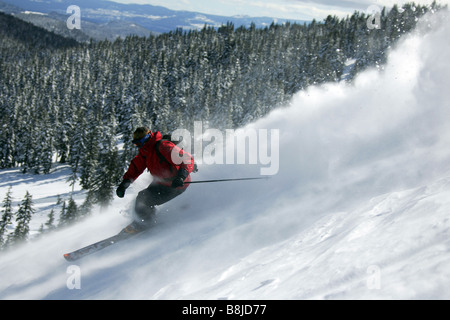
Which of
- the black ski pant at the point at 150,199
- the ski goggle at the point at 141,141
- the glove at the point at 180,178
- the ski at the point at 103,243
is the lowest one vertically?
the ski at the point at 103,243

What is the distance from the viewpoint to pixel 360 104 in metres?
8.65

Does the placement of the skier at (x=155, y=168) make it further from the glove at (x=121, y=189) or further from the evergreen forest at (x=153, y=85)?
the evergreen forest at (x=153, y=85)

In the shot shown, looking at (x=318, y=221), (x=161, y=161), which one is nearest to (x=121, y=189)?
(x=161, y=161)

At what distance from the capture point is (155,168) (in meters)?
7.01

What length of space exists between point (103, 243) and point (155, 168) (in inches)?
71.6

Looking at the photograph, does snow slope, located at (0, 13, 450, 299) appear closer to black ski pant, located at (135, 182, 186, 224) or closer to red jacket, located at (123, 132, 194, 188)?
black ski pant, located at (135, 182, 186, 224)

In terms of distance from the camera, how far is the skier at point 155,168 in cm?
679

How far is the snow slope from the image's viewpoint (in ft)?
11.7

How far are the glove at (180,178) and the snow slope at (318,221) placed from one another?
0.88 m

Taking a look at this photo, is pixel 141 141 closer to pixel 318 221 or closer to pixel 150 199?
pixel 150 199

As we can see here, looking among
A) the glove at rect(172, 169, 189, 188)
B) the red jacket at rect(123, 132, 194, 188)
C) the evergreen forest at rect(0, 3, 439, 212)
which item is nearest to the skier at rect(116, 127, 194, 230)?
the red jacket at rect(123, 132, 194, 188)

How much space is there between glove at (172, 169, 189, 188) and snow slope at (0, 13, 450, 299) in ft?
2.90

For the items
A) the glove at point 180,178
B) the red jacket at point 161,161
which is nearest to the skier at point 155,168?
the red jacket at point 161,161

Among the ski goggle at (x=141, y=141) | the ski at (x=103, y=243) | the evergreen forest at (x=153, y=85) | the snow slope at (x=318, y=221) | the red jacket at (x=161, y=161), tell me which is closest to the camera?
the snow slope at (x=318, y=221)
